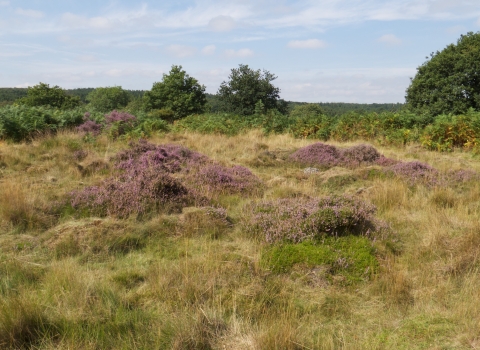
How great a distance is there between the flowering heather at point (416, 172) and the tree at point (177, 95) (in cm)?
3173

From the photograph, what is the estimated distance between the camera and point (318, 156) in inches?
450

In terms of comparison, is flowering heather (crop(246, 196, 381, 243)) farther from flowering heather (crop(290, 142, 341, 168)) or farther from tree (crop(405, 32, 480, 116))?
tree (crop(405, 32, 480, 116))

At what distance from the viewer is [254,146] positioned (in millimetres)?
13297

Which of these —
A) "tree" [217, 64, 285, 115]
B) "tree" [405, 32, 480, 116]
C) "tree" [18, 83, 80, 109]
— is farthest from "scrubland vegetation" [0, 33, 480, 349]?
"tree" [18, 83, 80, 109]

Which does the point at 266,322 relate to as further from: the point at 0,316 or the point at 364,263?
the point at 0,316

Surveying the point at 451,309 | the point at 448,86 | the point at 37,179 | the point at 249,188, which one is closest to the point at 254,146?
the point at 249,188

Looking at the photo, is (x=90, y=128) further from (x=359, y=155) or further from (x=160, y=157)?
(x=359, y=155)

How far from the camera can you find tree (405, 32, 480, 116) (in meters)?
23.9

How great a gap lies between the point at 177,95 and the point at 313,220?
37297mm

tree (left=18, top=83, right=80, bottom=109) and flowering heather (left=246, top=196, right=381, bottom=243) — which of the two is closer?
flowering heather (left=246, top=196, right=381, bottom=243)

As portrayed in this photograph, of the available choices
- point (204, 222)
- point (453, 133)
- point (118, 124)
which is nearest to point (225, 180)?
point (204, 222)

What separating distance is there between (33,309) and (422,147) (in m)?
13.6

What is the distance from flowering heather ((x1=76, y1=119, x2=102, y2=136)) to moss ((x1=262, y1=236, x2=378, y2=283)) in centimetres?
1084

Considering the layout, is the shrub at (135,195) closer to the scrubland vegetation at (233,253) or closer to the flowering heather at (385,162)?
the scrubland vegetation at (233,253)
